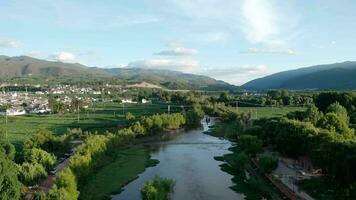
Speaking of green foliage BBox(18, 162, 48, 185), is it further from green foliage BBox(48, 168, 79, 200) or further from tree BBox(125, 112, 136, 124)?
tree BBox(125, 112, 136, 124)

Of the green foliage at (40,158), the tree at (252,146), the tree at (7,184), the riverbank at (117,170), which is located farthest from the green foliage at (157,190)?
the tree at (252,146)

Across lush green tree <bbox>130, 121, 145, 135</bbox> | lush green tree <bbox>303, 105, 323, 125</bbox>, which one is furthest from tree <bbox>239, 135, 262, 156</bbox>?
lush green tree <bbox>130, 121, 145, 135</bbox>

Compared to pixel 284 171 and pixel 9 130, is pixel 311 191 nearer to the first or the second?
pixel 284 171

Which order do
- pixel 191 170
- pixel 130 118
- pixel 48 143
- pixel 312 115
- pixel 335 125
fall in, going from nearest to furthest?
pixel 191 170, pixel 48 143, pixel 335 125, pixel 312 115, pixel 130 118

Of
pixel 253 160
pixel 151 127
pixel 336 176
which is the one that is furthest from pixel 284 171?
pixel 151 127

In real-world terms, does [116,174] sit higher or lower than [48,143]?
lower

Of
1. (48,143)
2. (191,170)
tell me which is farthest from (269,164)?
(48,143)

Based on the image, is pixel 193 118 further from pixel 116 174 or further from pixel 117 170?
pixel 116 174
